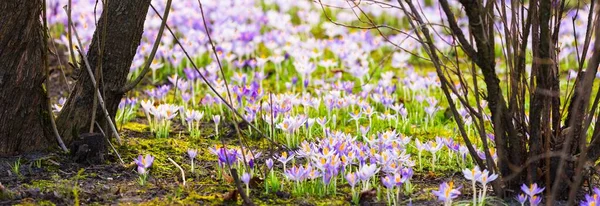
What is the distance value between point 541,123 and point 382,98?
1.63m

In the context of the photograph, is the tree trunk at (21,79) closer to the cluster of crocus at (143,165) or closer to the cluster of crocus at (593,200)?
the cluster of crocus at (143,165)

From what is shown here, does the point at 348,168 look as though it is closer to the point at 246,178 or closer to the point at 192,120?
the point at 246,178

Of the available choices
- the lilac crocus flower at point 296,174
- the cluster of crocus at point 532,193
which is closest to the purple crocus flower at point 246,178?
the lilac crocus flower at point 296,174

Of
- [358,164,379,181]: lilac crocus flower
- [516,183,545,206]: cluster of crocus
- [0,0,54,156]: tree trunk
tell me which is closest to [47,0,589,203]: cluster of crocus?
[358,164,379,181]: lilac crocus flower

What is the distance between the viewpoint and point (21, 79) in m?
3.37

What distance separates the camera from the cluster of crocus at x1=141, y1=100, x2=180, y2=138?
13.0ft

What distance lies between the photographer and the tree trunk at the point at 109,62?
135 inches

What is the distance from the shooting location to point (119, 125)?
14.2 feet

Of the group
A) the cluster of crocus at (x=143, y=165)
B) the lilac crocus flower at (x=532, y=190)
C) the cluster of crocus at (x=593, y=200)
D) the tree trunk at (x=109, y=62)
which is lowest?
the cluster of crocus at (x=593, y=200)

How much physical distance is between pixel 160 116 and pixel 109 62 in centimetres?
55

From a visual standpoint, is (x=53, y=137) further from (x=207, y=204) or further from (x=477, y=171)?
(x=477, y=171)

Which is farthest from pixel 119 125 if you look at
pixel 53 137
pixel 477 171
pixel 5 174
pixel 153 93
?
pixel 477 171

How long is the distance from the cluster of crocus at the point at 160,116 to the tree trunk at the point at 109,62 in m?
0.37

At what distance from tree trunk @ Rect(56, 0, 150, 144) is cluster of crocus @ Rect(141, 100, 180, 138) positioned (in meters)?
0.37
